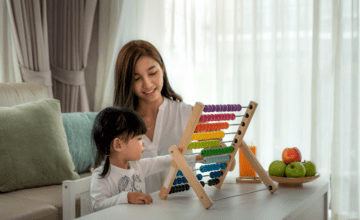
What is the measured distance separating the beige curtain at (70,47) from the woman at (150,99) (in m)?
1.30

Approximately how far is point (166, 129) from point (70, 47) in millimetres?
1583

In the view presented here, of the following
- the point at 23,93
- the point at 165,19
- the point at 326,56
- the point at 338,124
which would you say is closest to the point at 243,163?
the point at 338,124

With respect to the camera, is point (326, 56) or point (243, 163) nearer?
point (243, 163)

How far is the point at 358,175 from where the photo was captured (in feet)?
7.38

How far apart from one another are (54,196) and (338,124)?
5.79 feet

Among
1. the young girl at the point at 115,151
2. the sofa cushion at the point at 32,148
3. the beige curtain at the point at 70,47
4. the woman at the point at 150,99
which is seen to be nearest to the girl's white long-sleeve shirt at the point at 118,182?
the young girl at the point at 115,151

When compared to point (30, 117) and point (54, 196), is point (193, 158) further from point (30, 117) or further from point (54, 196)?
point (30, 117)

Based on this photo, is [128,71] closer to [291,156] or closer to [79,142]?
[79,142]

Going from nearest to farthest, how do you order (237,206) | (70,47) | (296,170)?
1. (237,206)
2. (296,170)
3. (70,47)

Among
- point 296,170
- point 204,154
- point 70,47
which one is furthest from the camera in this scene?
point 70,47

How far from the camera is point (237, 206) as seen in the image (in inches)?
44.9

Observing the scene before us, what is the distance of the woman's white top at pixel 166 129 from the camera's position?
1.79m

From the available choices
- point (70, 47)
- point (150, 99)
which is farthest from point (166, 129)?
point (70, 47)

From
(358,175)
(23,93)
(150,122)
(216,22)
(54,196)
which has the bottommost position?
(358,175)
